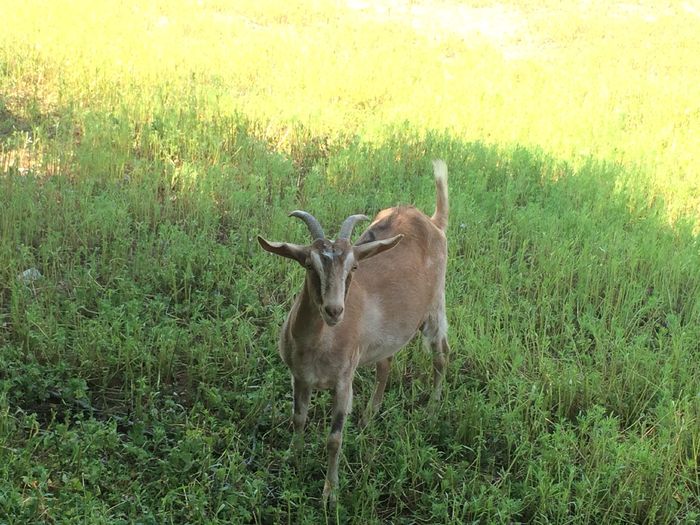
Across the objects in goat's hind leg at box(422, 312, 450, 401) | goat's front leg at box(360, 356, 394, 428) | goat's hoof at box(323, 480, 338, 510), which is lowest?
goat's hoof at box(323, 480, 338, 510)

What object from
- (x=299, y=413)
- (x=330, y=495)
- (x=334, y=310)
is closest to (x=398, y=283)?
(x=299, y=413)

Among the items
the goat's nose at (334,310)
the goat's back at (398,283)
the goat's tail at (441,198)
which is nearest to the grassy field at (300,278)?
the goat's back at (398,283)

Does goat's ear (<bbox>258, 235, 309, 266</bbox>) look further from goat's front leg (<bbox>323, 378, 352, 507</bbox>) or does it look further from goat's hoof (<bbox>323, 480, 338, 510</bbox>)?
goat's hoof (<bbox>323, 480, 338, 510</bbox>)

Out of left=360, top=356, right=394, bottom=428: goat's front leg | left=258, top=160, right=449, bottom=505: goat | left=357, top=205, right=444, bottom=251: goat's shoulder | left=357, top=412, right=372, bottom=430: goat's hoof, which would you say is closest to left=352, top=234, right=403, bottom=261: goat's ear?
left=258, top=160, right=449, bottom=505: goat

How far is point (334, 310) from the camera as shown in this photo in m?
3.71

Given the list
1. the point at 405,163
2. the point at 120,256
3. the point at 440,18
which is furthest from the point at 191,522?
the point at 440,18

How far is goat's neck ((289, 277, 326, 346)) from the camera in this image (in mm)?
4066

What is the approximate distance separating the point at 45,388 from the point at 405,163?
476 cm

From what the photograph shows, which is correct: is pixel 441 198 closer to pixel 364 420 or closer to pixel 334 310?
pixel 364 420

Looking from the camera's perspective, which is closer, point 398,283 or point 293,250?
point 293,250

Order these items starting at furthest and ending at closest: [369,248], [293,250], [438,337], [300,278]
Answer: [300,278]
[438,337]
[369,248]
[293,250]

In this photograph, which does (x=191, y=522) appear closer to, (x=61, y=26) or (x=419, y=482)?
(x=419, y=482)

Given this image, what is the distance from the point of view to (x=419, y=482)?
14.1ft

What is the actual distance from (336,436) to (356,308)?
0.73 m
